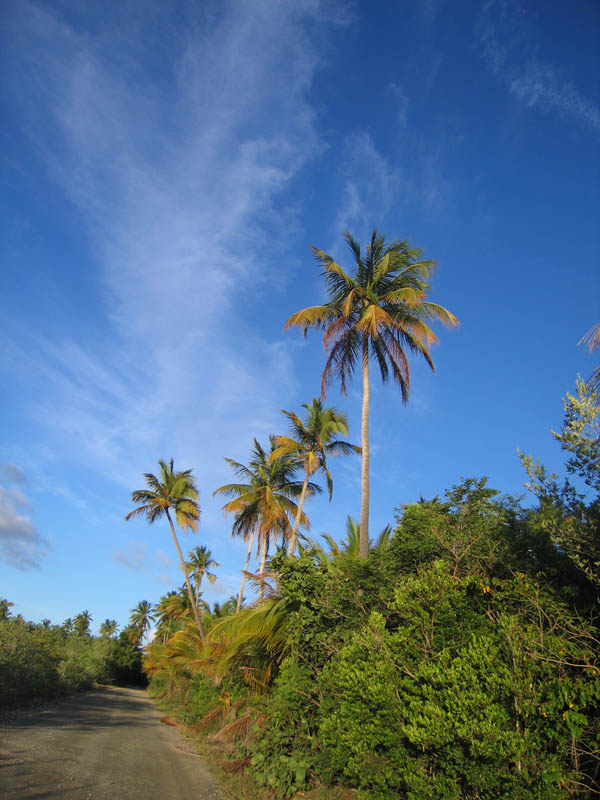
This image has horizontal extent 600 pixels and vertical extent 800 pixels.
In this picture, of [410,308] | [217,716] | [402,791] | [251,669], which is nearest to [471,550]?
[402,791]

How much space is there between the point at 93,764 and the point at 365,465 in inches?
325

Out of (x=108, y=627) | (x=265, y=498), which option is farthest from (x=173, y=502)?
(x=108, y=627)

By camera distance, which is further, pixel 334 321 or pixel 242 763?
pixel 334 321

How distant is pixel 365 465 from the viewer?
1170 cm

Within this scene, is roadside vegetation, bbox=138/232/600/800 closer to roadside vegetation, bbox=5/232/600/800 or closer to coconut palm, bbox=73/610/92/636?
roadside vegetation, bbox=5/232/600/800

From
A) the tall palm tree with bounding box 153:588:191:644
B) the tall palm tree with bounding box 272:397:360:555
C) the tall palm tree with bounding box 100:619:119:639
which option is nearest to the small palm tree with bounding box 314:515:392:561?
the tall palm tree with bounding box 272:397:360:555

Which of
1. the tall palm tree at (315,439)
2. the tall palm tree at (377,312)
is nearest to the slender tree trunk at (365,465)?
the tall palm tree at (377,312)

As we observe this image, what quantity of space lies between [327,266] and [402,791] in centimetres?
1186

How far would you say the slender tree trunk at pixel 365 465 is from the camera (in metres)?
10.1

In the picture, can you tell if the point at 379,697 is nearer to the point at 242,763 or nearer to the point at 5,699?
the point at 242,763

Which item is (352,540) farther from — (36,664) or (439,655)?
(36,664)

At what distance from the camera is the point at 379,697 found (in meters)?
4.99

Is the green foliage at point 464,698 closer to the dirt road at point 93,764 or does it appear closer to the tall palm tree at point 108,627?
the dirt road at point 93,764

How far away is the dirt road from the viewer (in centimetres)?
639
